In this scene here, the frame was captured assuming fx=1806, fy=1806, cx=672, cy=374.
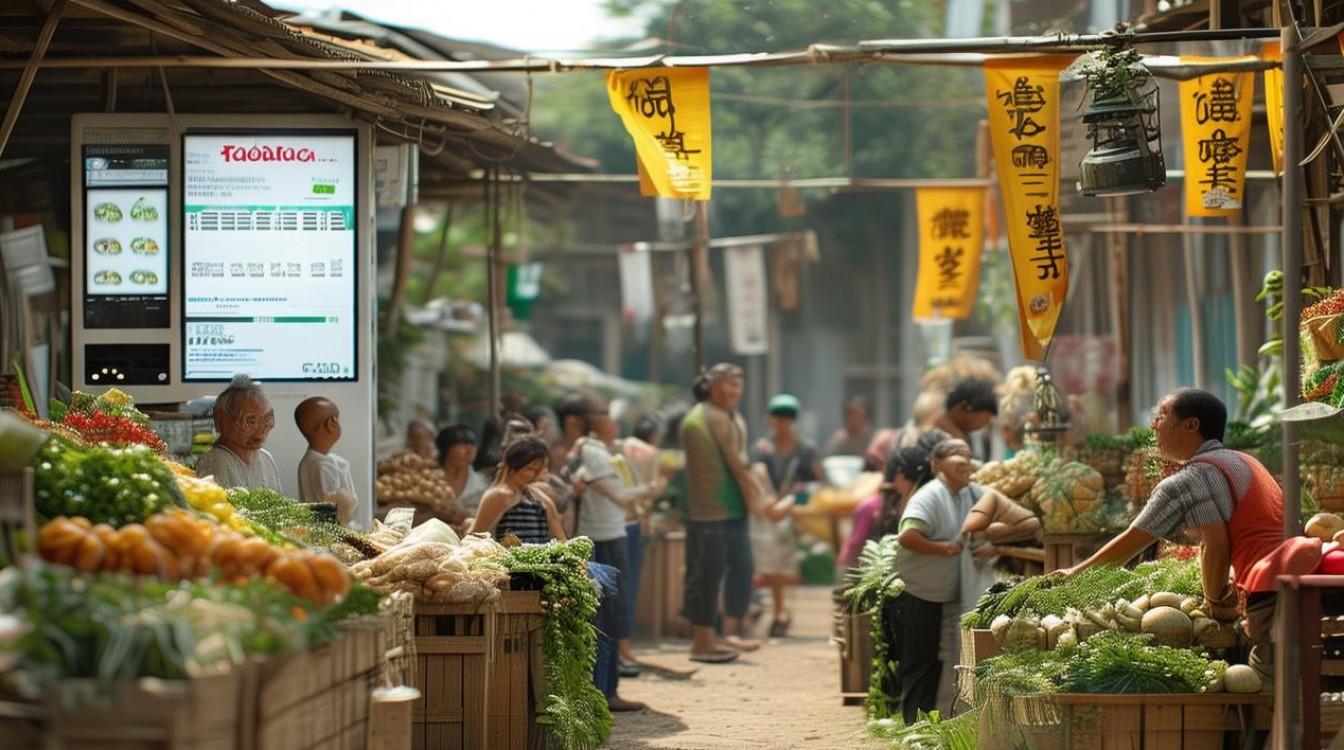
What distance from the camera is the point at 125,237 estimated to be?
10.4 metres

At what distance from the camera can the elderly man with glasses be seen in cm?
922

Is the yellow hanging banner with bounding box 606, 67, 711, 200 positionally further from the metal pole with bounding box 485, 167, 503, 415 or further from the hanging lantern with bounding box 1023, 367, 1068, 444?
the metal pole with bounding box 485, 167, 503, 415

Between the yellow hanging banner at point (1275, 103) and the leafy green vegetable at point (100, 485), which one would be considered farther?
the yellow hanging banner at point (1275, 103)

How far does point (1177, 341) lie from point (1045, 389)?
16.7 feet

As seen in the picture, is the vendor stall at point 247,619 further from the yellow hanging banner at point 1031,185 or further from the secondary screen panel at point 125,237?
the yellow hanging banner at point 1031,185

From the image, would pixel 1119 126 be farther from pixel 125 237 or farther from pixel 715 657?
pixel 715 657

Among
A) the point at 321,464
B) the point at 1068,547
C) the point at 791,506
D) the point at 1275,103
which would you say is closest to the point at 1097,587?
the point at 1068,547

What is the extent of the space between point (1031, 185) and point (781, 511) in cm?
712

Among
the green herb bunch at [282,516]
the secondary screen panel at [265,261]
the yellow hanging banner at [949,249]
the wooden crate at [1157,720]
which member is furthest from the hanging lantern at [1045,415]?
the green herb bunch at [282,516]

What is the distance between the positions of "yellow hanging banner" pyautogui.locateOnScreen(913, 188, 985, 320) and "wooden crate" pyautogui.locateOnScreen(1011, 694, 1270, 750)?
8.91 m

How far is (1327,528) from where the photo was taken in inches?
336

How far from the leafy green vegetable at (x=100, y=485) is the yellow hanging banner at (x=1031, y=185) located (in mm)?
5356

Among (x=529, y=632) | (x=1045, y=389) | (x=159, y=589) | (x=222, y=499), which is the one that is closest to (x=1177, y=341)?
(x=1045, y=389)

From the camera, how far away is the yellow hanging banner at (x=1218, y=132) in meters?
10.7
